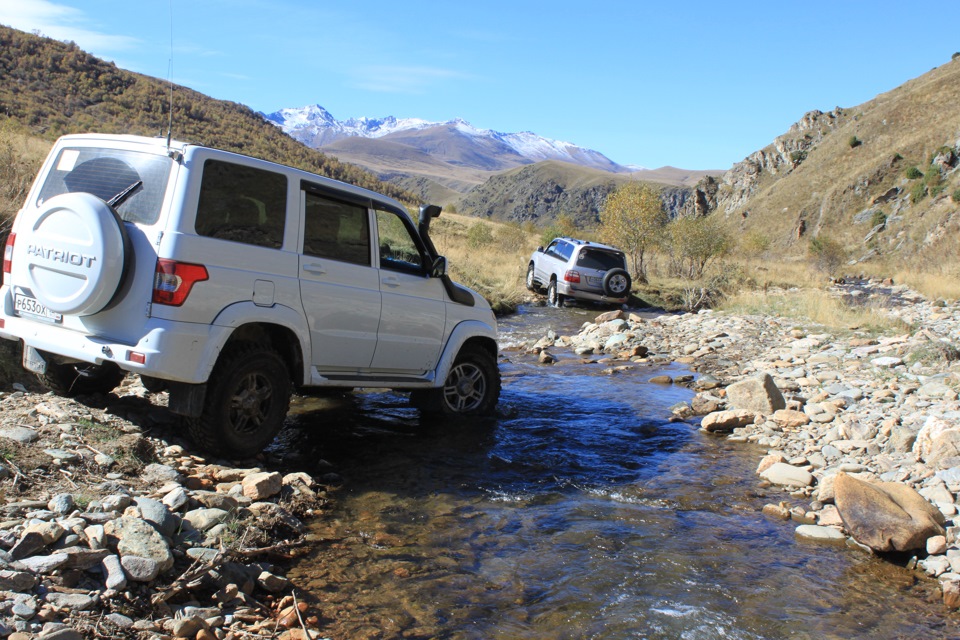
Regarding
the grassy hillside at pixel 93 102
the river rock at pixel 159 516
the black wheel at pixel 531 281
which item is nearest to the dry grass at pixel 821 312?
the black wheel at pixel 531 281

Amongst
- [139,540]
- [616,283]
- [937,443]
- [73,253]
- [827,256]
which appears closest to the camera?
[139,540]

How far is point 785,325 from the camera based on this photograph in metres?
16.5

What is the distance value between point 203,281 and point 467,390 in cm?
360

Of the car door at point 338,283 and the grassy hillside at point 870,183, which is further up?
the grassy hillside at point 870,183

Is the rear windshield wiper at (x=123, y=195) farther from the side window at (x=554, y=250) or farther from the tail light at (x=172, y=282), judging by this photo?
the side window at (x=554, y=250)

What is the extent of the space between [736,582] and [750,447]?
3691mm

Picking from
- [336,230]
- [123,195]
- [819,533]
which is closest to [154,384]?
[123,195]

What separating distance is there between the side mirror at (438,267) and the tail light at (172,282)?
256 centimetres

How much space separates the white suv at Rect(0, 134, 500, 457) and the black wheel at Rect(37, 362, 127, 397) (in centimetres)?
1

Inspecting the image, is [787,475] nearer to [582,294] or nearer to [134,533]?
[134,533]

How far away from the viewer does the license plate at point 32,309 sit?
5.23 m

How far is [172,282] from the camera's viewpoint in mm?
4906

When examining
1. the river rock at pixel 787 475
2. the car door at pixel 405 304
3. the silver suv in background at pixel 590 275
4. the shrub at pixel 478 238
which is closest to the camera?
the car door at pixel 405 304

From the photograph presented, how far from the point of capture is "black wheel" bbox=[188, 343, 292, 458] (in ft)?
17.4
